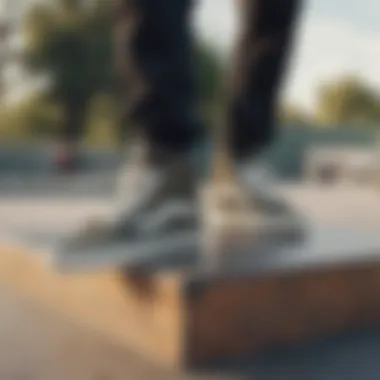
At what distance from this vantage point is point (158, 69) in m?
1.20

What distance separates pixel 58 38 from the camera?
11.8 meters

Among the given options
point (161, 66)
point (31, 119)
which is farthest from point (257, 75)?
point (31, 119)

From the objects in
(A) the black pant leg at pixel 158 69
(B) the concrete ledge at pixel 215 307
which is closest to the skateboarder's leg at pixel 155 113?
(A) the black pant leg at pixel 158 69

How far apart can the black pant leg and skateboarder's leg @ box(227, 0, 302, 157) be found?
0.14m

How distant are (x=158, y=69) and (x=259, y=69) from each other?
22cm

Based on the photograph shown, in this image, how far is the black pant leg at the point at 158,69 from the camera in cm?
120

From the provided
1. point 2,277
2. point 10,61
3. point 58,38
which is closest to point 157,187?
point 2,277

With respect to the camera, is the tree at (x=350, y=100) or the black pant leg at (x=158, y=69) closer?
the black pant leg at (x=158, y=69)

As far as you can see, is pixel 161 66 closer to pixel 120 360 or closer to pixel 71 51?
pixel 120 360

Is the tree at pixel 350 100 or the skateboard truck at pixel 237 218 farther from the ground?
the tree at pixel 350 100

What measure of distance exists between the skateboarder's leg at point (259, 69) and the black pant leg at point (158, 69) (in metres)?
0.14

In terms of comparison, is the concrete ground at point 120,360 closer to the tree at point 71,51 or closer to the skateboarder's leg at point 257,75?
the skateboarder's leg at point 257,75

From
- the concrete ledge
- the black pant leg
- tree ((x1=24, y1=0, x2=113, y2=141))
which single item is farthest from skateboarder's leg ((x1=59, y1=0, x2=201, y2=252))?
tree ((x1=24, y1=0, x2=113, y2=141))

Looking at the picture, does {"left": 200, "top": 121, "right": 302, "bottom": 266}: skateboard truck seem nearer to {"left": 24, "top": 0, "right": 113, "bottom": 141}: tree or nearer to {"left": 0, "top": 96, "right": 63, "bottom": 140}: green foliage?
{"left": 24, "top": 0, "right": 113, "bottom": 141}: tree
